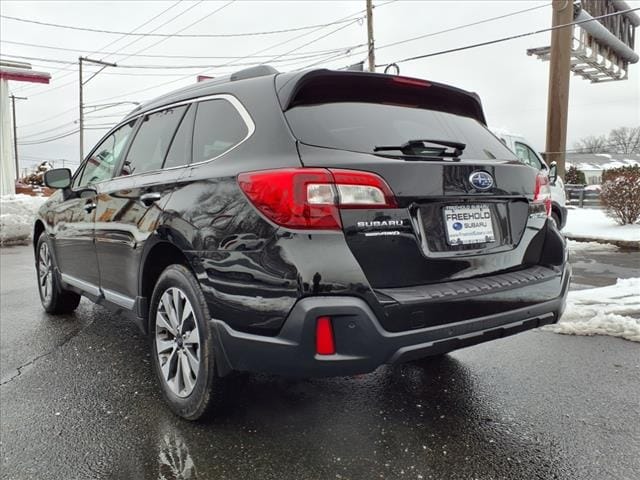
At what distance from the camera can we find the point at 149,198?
9.44ft

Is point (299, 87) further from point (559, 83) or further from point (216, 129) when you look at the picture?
point (559, 83)

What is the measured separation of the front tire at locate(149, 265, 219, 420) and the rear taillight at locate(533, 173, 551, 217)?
1805 millimetres

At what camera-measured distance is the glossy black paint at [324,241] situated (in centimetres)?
204

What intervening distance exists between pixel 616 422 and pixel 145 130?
3.25 metres

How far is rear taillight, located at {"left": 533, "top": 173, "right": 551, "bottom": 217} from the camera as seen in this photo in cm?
273

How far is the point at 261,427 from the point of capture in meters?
2.59

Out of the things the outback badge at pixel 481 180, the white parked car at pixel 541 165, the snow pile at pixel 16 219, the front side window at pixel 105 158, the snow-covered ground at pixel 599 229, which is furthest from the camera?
the snow pile at pixel 16 219

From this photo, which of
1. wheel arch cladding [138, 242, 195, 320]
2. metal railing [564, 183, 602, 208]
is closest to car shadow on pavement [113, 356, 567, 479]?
wheel arch cladding [138, 242, 195, 320]

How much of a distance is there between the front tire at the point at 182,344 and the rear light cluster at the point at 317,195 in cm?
66

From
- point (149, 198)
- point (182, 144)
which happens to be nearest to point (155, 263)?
point (149, 198)

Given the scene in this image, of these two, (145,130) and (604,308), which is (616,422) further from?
(145,130)

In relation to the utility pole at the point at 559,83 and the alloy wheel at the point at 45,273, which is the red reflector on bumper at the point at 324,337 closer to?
the alloy wheel at the point at 45,273

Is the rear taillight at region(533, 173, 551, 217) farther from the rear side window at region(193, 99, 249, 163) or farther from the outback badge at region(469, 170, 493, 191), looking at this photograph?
the rear side window at region(193, 99, 249, 163)

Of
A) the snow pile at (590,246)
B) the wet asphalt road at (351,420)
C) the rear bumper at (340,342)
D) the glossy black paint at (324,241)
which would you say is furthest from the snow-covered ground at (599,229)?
the rear bumper at (340,342)
